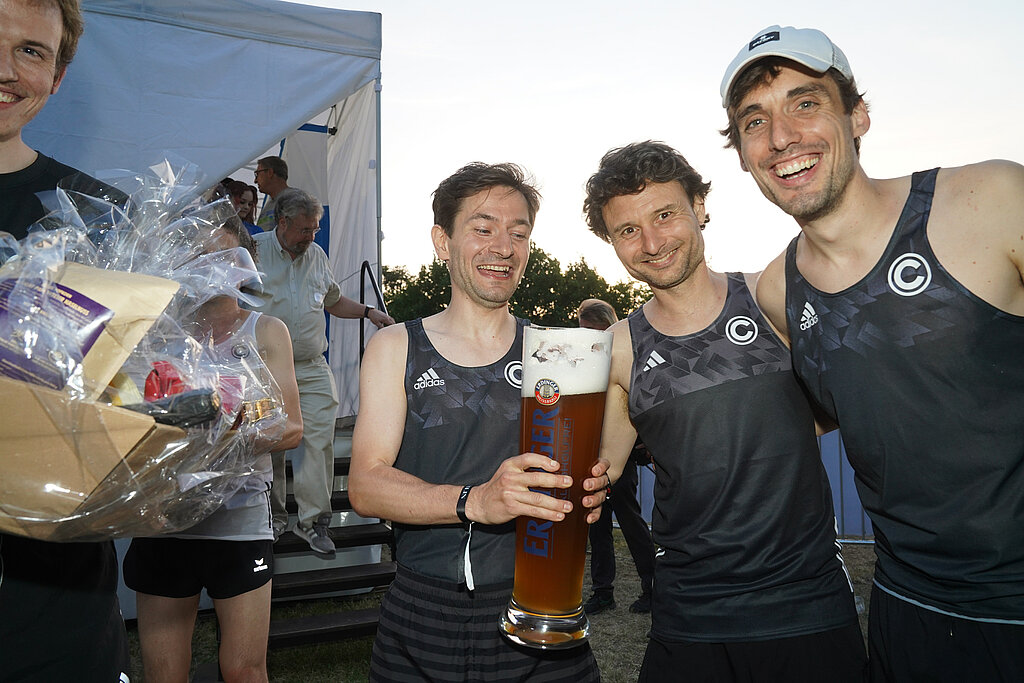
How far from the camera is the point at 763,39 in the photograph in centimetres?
183

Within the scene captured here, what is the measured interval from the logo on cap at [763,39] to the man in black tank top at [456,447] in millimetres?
703

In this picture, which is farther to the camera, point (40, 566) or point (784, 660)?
point (784, 660)

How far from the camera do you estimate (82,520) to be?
3.44ft

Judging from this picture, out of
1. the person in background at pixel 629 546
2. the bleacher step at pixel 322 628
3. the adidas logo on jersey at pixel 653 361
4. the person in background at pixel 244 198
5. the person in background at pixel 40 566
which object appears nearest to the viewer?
the person in background at pixel 40 566

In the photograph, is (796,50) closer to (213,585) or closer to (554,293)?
(213,585)

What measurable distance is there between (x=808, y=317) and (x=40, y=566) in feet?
5.69

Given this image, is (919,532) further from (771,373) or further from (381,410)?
(381,410)

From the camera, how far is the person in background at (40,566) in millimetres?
1267

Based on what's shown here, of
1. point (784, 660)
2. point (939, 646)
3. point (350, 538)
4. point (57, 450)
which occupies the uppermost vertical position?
point (57, 450)

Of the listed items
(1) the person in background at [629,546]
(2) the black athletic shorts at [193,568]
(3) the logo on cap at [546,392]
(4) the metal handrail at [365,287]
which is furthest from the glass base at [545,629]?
(4) the metal handrail at [365,287]

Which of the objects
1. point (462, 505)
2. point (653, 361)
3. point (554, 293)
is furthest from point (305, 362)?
point (554, 293)

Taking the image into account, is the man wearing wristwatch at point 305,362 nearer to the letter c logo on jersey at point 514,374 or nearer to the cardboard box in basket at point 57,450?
the letter c logo on jersey at point 514,374

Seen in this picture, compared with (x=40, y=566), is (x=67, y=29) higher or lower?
higher

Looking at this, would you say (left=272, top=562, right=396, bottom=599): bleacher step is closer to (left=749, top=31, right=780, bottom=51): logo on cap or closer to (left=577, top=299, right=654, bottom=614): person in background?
(left=577, top=299, right=654, bottom=614): person in background
